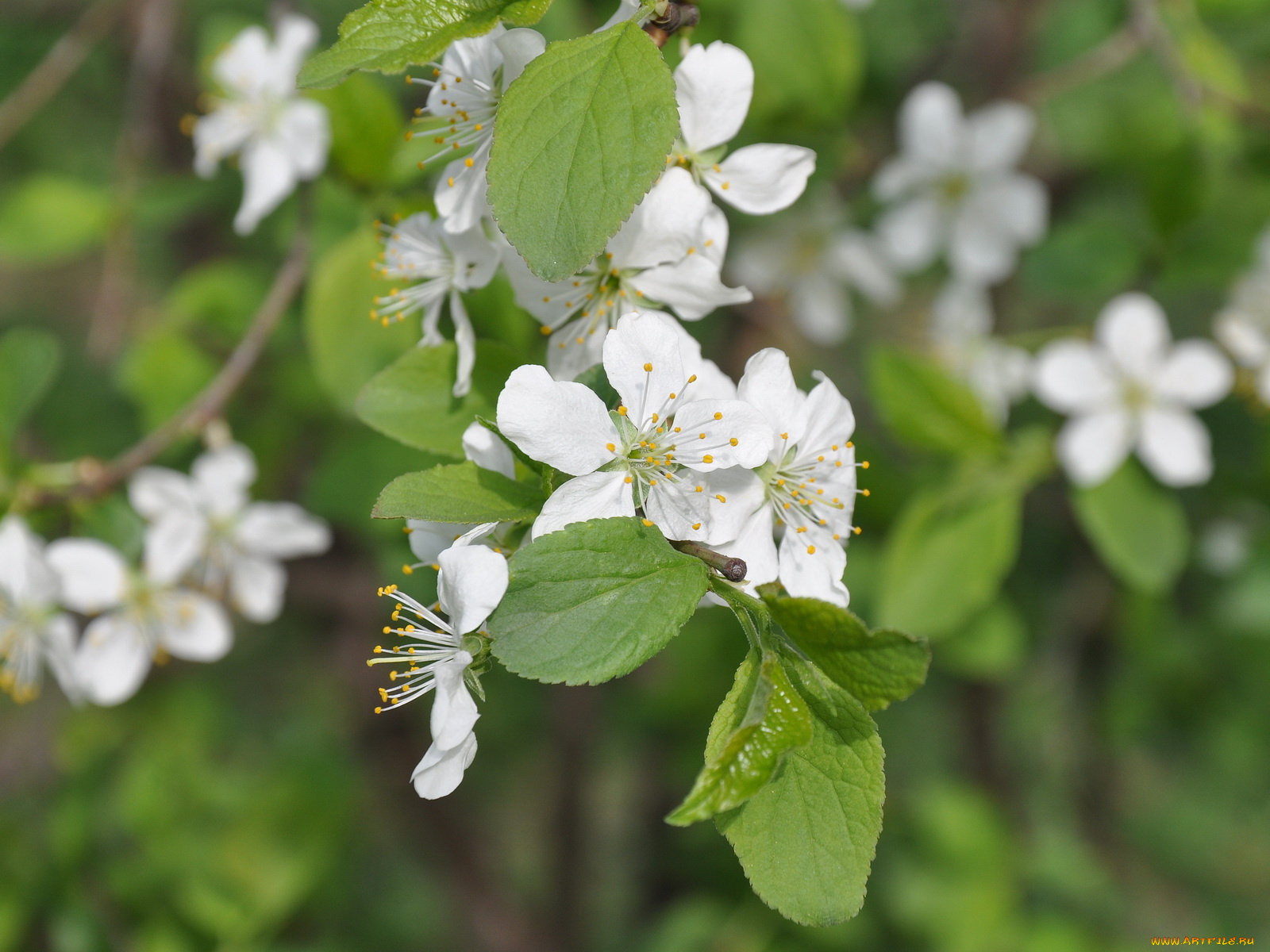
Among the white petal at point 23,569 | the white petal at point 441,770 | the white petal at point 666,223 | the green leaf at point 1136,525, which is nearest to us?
the white petal at point 441,770

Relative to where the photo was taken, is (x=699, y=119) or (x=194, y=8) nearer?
(x=699, y=119)

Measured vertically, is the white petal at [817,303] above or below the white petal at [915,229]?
below

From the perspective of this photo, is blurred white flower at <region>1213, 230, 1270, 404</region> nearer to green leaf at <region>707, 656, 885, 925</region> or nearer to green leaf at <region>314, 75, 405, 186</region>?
green leaf at <region>707, 656, 885, 925</region>

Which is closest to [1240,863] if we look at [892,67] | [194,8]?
[892,67]

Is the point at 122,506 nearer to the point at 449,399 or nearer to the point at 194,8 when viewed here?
the point at 449,399

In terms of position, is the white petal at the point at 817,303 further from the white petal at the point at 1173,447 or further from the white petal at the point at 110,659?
the white petal at the point at 110,659

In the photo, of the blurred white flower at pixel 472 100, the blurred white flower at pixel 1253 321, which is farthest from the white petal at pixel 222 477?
the blurred white flower at pixel 1253 321

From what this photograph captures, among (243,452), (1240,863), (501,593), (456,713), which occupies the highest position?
(501,593)
